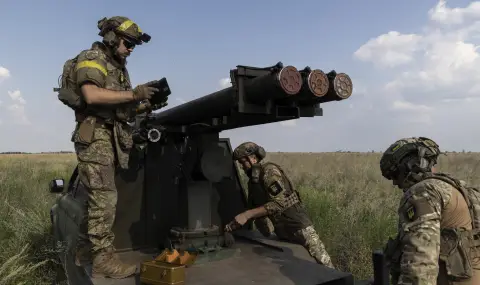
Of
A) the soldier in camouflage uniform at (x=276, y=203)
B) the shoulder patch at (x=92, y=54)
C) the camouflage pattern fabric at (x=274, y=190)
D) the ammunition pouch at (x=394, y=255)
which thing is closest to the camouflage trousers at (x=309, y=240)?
the soldier in camouflage uniform at (x=276, y=203)

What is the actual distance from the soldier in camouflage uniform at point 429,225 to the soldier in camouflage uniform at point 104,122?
6.95 ft

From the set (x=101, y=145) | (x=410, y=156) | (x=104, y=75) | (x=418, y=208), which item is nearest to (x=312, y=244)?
(x=410, y=156)

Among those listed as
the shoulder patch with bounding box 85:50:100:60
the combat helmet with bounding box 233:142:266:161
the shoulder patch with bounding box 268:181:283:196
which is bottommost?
the shoulder patch with bounding box 268:181:283:196

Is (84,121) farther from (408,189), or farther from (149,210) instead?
(408,189)

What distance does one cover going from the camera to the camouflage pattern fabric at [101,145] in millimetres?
3770

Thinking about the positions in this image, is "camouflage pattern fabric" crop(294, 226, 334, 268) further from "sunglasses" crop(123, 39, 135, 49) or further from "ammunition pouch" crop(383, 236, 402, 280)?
"sunglasses" crop(123, 39, 135, 49)

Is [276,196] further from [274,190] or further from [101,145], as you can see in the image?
[101,145]

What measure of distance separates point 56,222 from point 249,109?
3.76m

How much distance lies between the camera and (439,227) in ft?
8.99

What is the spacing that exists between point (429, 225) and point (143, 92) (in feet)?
7.91

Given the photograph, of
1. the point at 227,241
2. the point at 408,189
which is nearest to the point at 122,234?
the point at 227,241

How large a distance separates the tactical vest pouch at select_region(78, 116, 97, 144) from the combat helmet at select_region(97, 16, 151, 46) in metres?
0.71

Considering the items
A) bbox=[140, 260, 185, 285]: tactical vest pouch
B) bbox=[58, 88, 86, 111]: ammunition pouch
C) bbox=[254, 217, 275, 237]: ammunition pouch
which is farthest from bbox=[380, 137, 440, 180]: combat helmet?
bbox=[58, 88, 86, 111]: ammunition pouch

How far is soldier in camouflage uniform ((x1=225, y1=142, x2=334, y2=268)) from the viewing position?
4.79m
